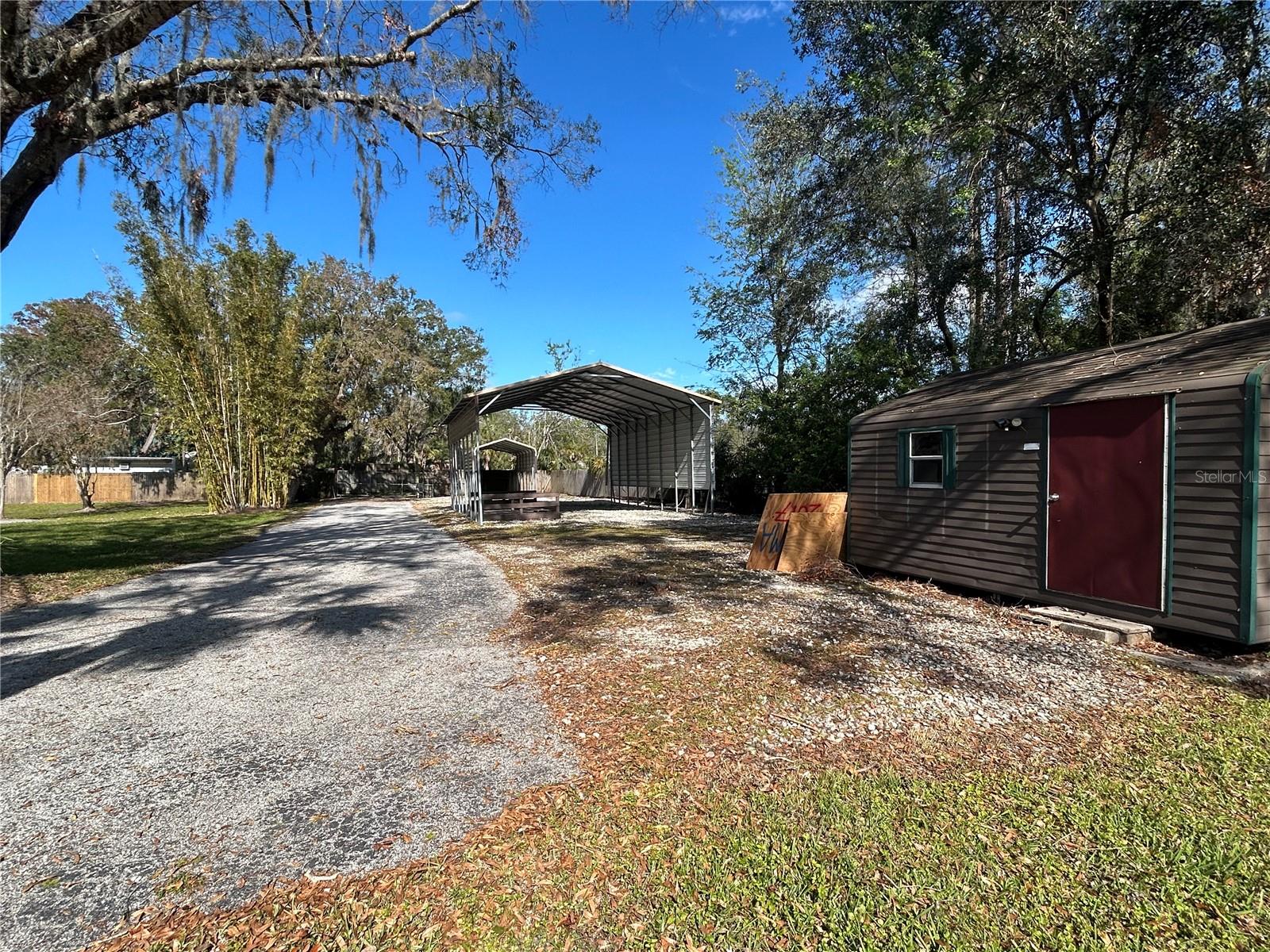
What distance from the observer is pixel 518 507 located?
16.1 m

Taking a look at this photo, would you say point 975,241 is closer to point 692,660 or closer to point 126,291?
point 692,660

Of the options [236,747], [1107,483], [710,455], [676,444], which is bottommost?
[236,747]

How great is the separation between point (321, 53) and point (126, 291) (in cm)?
1773

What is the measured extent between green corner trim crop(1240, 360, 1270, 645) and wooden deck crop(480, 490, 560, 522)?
13.5 meters

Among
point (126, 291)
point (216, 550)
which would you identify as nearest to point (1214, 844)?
point (216, 550)

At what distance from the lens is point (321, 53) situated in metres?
6.17

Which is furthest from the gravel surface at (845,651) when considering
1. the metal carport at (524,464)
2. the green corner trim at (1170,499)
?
the metal carport at (524,464)

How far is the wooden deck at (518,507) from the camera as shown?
15.8 metres

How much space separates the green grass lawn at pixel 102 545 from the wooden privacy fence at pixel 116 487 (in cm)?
992

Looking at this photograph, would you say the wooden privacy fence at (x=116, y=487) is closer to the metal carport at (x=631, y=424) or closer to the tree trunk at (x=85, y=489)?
the tree trunk at (x=85, y=489)

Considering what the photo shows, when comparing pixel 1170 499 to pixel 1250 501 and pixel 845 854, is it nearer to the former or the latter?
pixel 1250 501

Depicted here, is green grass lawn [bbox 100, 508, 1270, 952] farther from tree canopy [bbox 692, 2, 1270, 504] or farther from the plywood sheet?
tree canopy [bbox 692, 2, 1270, 504]

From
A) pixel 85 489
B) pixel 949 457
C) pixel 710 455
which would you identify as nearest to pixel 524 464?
pixel 710 455

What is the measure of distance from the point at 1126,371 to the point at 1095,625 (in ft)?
7.82
